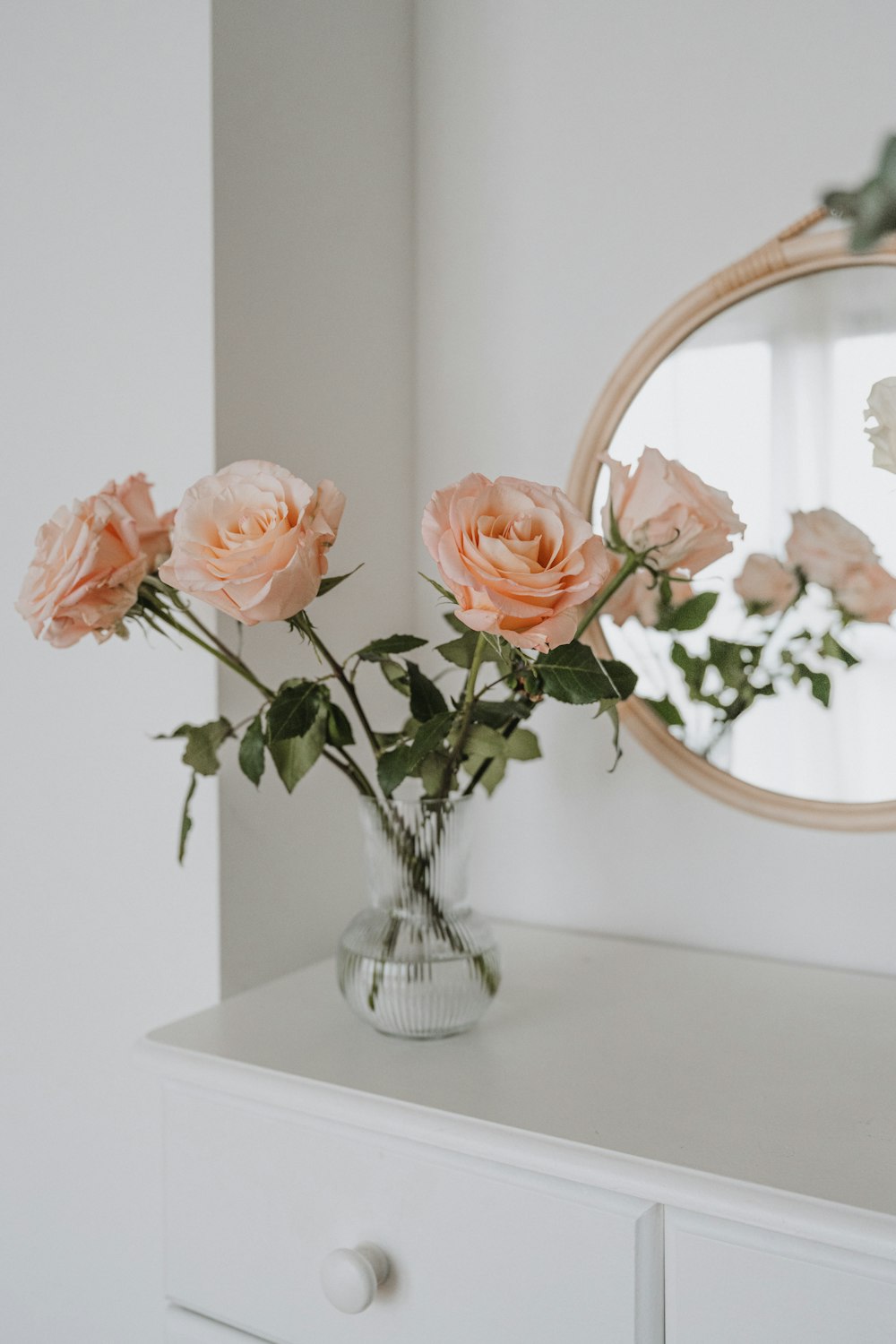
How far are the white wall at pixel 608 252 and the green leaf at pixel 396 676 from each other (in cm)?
32

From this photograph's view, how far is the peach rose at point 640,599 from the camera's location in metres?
1.08

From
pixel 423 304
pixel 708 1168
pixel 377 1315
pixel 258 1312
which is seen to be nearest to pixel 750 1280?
pixel 708 1168

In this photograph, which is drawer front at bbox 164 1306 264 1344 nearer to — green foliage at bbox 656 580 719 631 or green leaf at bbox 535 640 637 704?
green leaf at bbox 535 640 637 704

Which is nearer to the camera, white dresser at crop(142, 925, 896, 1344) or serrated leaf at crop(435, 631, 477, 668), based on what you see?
white dresser at crop(142, 925, 896, 1344)

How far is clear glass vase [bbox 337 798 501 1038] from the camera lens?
0.91 m

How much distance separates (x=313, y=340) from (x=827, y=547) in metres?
0.56

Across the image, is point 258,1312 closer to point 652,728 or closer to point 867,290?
point 652,728

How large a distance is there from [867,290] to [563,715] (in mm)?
526

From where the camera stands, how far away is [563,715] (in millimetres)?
1232

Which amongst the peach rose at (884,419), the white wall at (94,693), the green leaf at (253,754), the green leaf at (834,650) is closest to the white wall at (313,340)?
the white wall at (94,693)

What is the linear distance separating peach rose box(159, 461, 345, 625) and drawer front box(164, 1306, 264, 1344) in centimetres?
56

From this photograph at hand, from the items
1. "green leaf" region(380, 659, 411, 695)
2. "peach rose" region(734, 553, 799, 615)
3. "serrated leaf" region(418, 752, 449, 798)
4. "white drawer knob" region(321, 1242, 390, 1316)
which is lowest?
"white drawer knob" region(321, 1242, 390, 1316)

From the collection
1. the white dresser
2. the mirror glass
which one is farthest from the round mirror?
the white dresser

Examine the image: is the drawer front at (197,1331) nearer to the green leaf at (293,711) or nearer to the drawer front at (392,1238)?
the drawer front at (392,1238)
